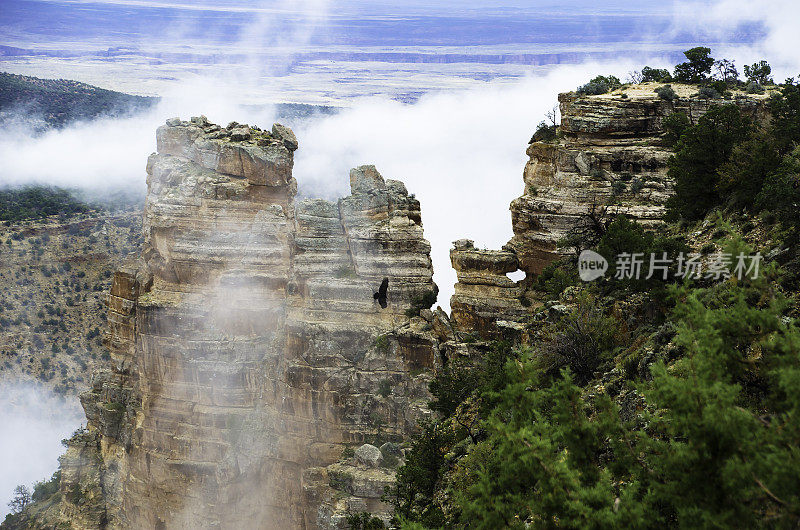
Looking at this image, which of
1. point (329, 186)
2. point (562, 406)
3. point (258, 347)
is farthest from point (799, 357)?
point (329, 186)

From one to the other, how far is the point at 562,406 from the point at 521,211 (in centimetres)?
3193

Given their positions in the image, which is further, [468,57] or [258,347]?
[468,57]

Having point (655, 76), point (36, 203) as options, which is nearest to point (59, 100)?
point (36, 203)

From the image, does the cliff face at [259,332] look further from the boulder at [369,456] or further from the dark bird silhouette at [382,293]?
the boulder at [369,456]

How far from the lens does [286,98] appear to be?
132 metres

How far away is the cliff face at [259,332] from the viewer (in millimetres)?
50688

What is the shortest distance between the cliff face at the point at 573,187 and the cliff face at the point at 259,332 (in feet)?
10.9

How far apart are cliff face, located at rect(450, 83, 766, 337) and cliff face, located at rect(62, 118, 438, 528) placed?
10.9 ft

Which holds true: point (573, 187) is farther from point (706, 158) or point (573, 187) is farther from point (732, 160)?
point (732, 160)

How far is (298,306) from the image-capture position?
5172 cm

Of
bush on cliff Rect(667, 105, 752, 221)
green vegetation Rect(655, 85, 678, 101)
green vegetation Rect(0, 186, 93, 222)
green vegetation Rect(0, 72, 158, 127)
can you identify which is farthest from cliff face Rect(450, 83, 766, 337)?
green vegetation Rect(0, 72, 158, 127)

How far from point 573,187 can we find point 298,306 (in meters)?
17.2

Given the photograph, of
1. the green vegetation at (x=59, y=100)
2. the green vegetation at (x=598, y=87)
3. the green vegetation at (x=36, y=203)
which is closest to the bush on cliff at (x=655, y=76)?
the green vegetation at (x=598, y=87)

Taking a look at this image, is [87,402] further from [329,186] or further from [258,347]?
[329,186]
